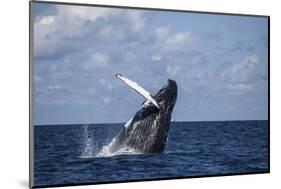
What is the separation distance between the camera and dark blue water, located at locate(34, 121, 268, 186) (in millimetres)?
6355

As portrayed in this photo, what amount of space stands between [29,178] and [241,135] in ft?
8.88

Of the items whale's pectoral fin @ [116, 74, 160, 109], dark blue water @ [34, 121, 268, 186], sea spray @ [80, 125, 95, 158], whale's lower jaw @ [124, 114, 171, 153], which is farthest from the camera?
whale's lower jaw @ [124, 114, 171, 153]

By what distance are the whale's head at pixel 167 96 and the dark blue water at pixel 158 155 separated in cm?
24

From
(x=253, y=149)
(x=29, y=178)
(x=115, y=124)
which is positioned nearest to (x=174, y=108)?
(x=115, y=124)

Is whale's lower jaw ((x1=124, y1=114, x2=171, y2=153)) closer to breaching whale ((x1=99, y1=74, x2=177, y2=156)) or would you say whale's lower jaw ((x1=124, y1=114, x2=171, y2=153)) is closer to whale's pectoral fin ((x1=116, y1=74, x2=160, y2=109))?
breaching whale ((x1=99, y1=74, x2=177, y2=156))

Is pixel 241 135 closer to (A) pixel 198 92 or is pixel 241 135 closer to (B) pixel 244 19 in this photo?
(A) pixel 198 92

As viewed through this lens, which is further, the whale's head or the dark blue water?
the whale's head

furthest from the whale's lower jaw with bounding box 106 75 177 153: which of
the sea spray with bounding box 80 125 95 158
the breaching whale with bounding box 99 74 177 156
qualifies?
the sea spray with bounding box 80 125 95 158

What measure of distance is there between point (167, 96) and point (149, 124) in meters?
0.40

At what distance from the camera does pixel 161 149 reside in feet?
22.6

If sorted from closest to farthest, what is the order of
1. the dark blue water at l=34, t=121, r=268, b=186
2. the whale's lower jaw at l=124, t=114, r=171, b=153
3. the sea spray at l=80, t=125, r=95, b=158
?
the dark blue water at l=34, t=121, r=268, b=186
the sea spray at l=80, t=125, r=95, b=158
the whale's lower jaw at l=124, t=114, r=171, b=153

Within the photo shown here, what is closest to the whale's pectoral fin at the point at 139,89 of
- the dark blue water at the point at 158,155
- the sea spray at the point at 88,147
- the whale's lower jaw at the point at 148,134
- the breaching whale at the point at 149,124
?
the breaching whale at the point at 149,124

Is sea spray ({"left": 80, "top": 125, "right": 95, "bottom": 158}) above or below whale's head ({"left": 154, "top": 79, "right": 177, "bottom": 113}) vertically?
below

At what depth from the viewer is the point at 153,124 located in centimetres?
692
